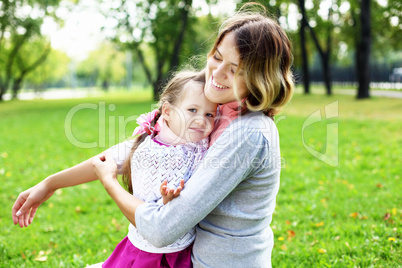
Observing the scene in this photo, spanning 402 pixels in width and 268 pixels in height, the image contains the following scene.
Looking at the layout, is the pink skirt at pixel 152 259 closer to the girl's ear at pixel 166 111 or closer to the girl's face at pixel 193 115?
the girl's face at pixel 193 115

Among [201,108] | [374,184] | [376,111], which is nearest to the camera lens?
[201,108]

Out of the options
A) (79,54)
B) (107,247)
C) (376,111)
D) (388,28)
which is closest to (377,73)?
(388,28)

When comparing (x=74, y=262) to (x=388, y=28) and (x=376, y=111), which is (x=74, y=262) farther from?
(x=388, y=28)

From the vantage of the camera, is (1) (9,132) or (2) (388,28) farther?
(2) (388,28)

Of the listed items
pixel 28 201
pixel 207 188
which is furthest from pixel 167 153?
pixel 28 201

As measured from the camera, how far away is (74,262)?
3336mm

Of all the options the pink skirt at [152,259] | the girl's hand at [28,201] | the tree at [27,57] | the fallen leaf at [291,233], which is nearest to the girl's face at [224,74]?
the pink skirt at [152,259]

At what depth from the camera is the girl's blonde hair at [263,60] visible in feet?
5.25

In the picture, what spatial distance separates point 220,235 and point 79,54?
266ft

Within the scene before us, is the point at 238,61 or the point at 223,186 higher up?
the point at 238,61

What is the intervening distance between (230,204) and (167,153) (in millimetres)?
396

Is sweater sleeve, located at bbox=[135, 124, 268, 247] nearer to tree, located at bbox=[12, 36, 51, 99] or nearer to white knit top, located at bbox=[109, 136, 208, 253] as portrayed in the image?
white knit top, located at bbox=[109, 136, 208, 253]

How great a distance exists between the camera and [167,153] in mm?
1826

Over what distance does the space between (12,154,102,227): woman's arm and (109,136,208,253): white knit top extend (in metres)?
0.38
